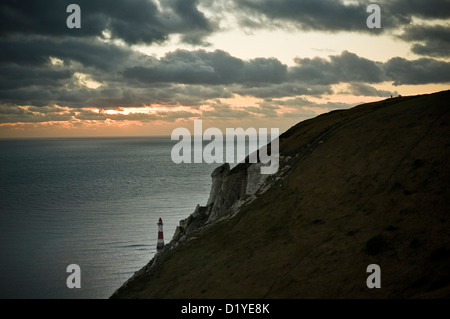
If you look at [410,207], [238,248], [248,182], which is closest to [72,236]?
[248,182]

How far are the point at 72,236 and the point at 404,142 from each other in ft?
131

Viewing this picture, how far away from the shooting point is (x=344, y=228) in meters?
18.0

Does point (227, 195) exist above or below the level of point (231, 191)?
below

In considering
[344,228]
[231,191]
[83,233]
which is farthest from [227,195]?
[83,233]

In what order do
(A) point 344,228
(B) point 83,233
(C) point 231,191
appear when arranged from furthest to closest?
1. (B) point 83,233
2. (C) point 231,191
3. (A) point 344,228

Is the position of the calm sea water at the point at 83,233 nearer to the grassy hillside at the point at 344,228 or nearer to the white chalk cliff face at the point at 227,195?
the white chalk cliff face at the point at 227,195

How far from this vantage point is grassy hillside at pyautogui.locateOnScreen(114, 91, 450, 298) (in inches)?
602

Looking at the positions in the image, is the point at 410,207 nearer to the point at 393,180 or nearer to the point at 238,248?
the point at 393,180

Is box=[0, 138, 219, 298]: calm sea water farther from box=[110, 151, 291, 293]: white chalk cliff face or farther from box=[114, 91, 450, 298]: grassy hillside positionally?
box=[114, 91, 450, 298]: grassy hillside

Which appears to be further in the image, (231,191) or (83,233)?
(83,233)

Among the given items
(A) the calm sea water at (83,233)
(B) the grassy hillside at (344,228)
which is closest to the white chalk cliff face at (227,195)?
(B) the grassy hillside at (344,228)

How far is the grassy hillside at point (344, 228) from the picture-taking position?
15297mm

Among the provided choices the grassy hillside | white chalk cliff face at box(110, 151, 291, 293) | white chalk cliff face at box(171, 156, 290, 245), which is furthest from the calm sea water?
the grassy hillside

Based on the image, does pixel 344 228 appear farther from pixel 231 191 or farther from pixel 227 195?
pixel 227 195
